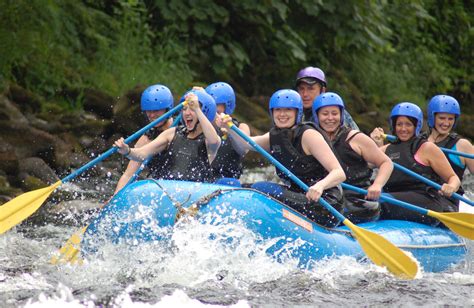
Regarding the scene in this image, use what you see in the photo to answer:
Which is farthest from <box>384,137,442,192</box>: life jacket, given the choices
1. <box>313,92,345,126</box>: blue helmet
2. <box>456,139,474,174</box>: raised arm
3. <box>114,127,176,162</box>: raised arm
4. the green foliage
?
the green foliage

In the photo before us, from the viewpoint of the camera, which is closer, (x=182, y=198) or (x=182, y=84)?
(x=182, y=198)

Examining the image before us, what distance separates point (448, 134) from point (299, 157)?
8.04ft

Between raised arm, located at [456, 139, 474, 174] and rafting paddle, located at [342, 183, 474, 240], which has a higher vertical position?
raised arm, located at [456, 139, 474, 174]

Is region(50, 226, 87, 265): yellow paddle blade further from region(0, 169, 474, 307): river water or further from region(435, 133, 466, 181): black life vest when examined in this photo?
region(435, 133, 466, 181): black life vest

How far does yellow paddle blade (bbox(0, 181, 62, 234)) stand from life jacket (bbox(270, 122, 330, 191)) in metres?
1.70

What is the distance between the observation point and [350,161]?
798 cm

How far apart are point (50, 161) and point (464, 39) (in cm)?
1293

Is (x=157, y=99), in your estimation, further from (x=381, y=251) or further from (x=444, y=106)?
(x=444, y=106)

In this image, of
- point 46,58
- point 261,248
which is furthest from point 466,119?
point 261,248

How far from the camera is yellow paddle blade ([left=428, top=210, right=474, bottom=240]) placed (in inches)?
320

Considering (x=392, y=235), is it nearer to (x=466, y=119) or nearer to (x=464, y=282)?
(x=464, y=282)

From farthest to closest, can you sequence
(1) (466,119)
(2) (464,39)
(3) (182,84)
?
(2) (464,39)
(1) (466,119)
(3) (182,84)

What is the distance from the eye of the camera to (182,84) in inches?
574

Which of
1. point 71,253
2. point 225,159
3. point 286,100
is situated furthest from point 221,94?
point 71,253
